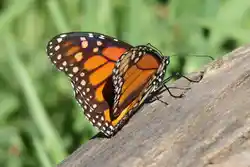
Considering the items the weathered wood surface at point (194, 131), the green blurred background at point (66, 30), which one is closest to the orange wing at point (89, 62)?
the weathered wood surface at point (194, 131)

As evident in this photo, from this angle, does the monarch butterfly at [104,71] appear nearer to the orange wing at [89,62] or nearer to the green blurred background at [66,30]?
the orange wing at [89,62]

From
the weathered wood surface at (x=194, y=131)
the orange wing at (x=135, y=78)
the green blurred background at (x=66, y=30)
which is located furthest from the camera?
the green blurred background at (x=66, y=30)

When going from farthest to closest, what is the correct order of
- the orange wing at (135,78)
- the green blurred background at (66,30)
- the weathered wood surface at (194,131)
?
the green blurred background at (66,30) < the orange wing at (135,78) < the weathered wood surface at (194,131)

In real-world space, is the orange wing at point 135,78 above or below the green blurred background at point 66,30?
above

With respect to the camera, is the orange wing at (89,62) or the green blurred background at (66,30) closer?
the orange wing at (89,62)

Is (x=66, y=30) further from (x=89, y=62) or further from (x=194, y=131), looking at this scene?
(x=194, y=131)

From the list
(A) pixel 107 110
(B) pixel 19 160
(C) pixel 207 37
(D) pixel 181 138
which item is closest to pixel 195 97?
(D) pixel 181 138

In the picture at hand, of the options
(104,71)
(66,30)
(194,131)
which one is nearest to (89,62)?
(104,71)
